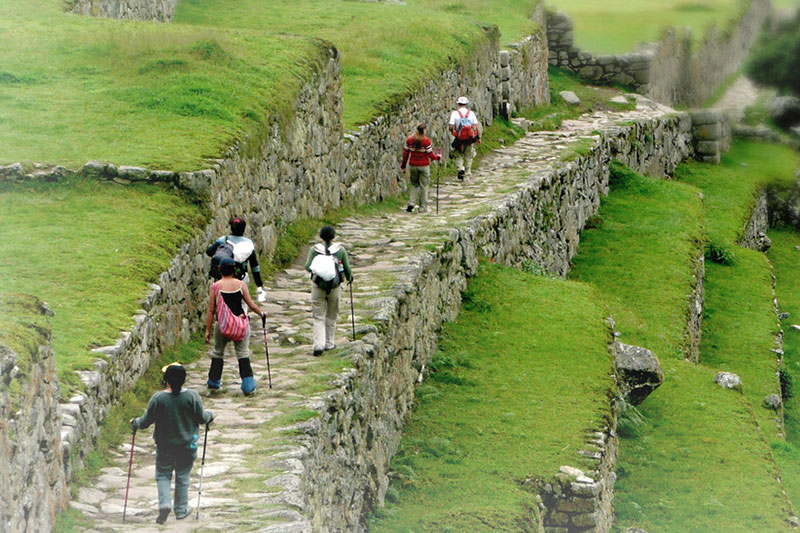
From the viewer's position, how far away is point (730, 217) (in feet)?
129

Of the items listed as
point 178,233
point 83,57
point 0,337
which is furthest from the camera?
point 83,57

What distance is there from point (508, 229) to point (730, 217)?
17.2 metres

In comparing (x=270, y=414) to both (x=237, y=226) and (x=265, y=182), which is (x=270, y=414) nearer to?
(x=237, y=226)

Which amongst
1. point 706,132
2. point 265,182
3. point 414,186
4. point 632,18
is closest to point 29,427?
point 265,182

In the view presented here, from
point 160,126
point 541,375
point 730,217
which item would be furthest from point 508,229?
point 730,217

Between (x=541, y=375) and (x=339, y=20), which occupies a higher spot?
(x=339, y=20)

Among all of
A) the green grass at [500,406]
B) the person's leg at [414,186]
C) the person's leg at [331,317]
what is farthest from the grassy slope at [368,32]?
the person's leg at [331,317]

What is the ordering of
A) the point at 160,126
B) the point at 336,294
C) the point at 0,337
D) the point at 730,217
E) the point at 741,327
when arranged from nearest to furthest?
the point at 0,337 → the point at 336,294 → the point at 160,126 → the point at 741,327 → the point at 730,217

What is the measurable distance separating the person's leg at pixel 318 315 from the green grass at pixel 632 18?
32.8 m

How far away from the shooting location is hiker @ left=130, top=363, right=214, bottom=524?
33.3 feet

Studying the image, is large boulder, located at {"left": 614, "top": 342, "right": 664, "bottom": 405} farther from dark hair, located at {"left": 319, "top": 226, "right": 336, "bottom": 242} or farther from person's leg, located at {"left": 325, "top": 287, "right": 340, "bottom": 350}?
dark hair, located at {"left": 319, "top": 226, "right": 336, "bottom": 242}

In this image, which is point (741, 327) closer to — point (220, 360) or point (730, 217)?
point (730, 217)

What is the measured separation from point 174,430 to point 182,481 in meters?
0.43

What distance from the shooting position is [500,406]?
1791 centimetres
